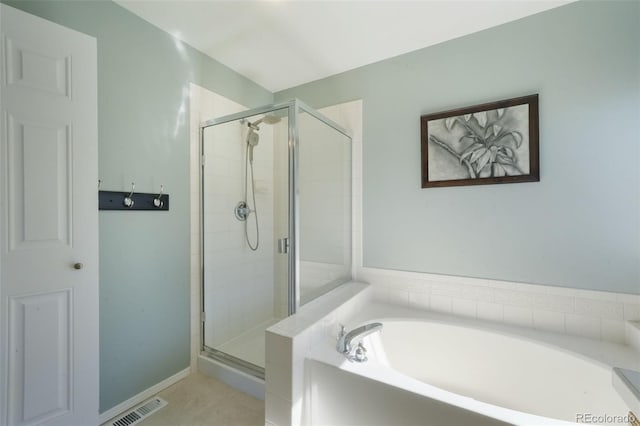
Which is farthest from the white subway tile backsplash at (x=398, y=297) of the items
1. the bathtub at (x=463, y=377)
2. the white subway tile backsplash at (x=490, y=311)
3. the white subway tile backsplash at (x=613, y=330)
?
the white subway tile backsplash at (x=613, y=330)

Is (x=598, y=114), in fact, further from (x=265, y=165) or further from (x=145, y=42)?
(x=145, y=42)

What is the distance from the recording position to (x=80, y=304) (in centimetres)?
125

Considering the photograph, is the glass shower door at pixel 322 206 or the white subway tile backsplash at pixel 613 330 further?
the glass shower door at pixel 322 206

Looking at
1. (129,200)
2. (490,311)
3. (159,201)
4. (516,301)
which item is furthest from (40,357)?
(516,301)

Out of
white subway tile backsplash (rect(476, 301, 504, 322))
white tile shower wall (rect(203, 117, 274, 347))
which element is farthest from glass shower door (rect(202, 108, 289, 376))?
white subway tile backsplash (rect(476, 301, 504, 322))

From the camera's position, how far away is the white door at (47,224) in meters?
1.06

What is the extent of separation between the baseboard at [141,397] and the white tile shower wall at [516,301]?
4.88ft

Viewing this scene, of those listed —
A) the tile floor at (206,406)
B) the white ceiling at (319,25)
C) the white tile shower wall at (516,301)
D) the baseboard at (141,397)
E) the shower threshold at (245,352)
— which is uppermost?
the white ceiling at (319,25)

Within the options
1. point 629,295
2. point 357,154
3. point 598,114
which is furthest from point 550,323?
point 357,154

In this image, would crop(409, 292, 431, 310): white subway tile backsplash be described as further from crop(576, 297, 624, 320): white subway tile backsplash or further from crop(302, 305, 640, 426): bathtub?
crop(576, 297, 624, 320): white subway tile backsplash

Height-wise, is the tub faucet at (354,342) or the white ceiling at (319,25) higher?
the white ceiling at (319,25)

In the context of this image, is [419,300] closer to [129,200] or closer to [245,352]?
[245,352]

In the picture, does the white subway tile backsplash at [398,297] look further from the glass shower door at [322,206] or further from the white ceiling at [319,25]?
the white ceiling at [319,25]

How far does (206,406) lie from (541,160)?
96.5 inches
